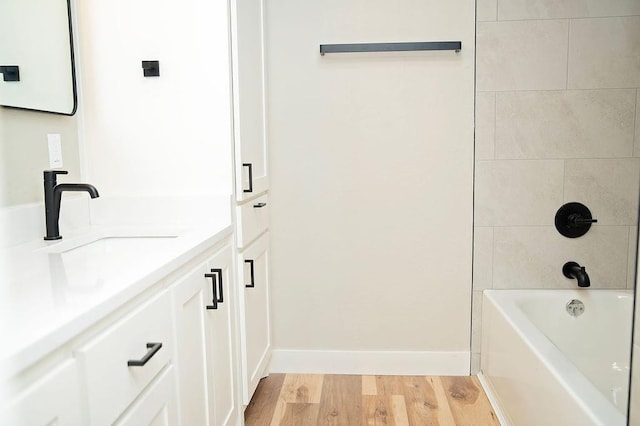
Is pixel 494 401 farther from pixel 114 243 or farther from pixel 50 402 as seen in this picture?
pixel 50 402

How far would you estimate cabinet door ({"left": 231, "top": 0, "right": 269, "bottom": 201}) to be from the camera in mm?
2070

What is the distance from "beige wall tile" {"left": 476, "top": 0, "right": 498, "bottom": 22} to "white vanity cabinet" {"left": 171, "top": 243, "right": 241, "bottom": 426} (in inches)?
63.3

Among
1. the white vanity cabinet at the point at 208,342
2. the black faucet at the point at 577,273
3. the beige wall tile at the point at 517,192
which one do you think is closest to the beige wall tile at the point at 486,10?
the beige wall tile at the point at 517,192

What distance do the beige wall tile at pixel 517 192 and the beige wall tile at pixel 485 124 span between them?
0.17ft

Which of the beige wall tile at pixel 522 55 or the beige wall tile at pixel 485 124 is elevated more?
the beige wall tile at pixel 522 55

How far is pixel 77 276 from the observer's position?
4.13 feet

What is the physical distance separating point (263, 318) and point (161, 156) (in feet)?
3.14

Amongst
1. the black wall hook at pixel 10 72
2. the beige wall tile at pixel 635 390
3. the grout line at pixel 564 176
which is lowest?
the beige wall tile at pixel 635 390

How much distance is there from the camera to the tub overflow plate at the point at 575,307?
2.61 m

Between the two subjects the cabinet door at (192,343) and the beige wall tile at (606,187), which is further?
the beige wall tile at (606,187)

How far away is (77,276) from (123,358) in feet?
0.83

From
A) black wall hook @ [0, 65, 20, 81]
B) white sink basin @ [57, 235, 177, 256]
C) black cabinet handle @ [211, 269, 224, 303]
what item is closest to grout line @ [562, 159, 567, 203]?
Result: black cabinet handle @ [211, 269, 224, 303]

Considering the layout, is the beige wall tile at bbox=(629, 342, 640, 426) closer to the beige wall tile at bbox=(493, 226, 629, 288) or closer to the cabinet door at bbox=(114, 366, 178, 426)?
the cabinet door at bbox=(114, 366, 178, 426)

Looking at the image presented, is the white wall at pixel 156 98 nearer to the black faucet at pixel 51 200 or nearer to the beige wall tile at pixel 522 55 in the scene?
the black faucet at pixel 51 200
